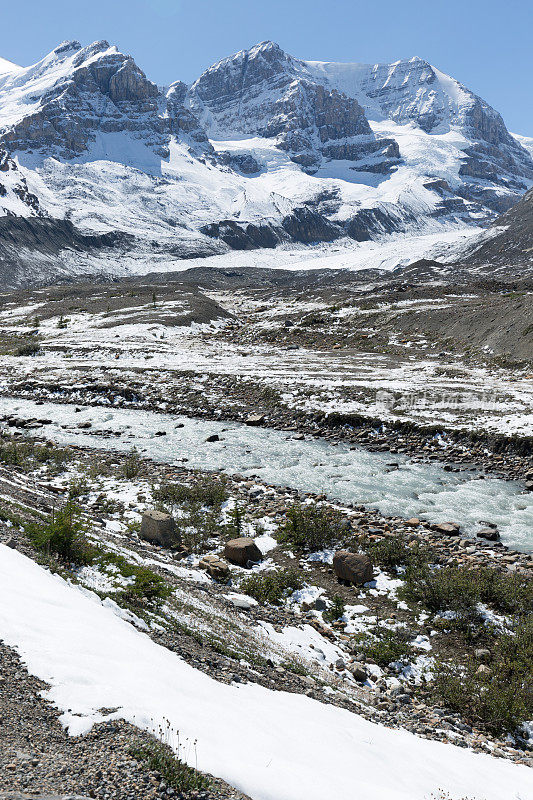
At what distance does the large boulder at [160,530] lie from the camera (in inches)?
498

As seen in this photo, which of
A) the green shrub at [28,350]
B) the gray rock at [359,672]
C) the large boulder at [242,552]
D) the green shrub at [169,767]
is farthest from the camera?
the green shrub at [28,350]

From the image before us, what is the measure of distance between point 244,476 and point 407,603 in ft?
29.0

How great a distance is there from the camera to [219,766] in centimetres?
466

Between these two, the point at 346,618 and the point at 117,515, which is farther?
the point at 117,515

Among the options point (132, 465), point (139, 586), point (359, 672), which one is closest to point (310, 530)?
point (359, 672)

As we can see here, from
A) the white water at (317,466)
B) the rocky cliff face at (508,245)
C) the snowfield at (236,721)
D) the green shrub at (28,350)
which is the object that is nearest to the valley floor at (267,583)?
the snowfield at (236,721)

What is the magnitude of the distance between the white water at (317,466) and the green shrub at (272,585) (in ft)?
17.1

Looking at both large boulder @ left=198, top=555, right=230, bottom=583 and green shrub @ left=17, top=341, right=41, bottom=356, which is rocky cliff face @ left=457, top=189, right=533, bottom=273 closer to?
green shrub @ left=17, top=341, right=41, bottom=356

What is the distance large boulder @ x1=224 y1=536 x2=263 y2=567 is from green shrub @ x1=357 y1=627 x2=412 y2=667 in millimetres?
3567

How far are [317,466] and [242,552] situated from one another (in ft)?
25.9

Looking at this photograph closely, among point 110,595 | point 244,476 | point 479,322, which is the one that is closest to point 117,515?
point 244,476

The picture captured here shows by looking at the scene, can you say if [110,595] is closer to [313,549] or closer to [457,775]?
[457,775]

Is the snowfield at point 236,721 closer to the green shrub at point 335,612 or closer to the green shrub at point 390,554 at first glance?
the green shrub at point 335,612

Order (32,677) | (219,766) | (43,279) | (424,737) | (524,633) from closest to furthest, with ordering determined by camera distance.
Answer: (219,766) < (32,677) < (424,737) < (524,633) < (43,279)
